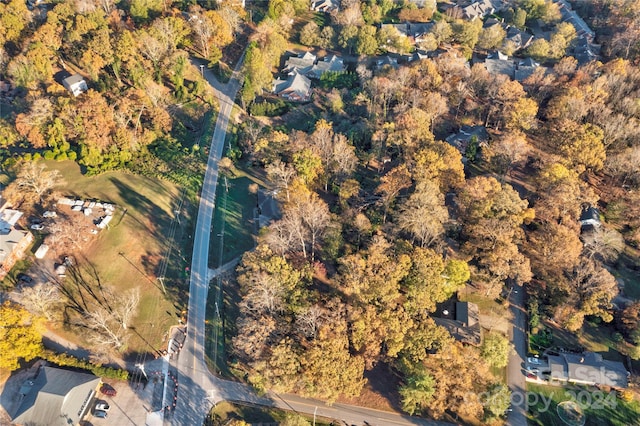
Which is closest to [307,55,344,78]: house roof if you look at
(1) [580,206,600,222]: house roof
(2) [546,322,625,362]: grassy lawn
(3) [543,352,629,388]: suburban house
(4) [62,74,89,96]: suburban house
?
(4) [62,74,89,96]: suburban house

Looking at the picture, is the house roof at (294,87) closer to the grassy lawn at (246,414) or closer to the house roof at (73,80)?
the house roof at (73,80)

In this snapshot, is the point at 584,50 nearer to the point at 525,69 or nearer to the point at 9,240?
the point at 525,69

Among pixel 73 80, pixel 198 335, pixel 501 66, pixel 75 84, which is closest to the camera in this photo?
pixel 198 335

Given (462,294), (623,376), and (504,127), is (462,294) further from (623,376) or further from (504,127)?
(504,127)

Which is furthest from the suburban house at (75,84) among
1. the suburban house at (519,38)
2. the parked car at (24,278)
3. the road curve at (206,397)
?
the suburban house at (519,38)

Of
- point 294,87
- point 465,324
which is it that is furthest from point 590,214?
point 294,87
